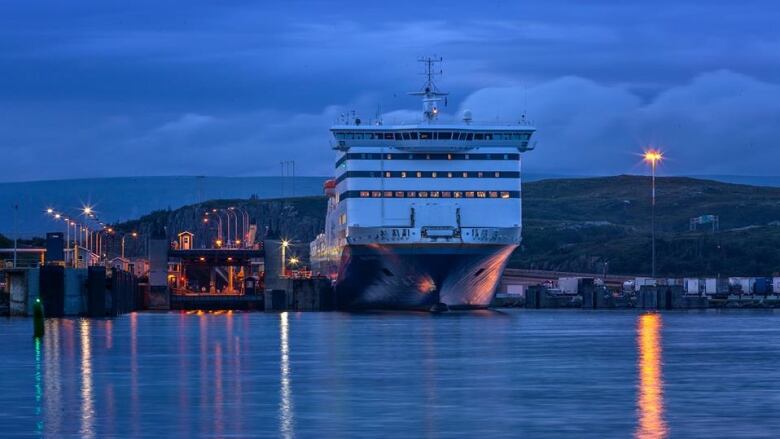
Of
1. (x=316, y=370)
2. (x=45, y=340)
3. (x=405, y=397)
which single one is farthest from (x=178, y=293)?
(x=405, y=397)

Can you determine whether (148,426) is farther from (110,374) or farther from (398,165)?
(398,165)

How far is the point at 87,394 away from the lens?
35.6 m

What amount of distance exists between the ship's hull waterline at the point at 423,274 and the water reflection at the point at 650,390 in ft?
107

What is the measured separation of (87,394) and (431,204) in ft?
205

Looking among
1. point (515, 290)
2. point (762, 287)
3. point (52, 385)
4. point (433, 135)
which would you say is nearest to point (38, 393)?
point (52, 385)

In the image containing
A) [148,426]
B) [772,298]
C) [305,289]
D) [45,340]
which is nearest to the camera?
[148,426]

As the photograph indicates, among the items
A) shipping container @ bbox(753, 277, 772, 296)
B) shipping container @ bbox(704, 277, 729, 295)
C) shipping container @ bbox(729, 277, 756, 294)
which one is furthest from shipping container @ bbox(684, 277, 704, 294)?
shipping container @ bbox(729, 277, 756, 294)

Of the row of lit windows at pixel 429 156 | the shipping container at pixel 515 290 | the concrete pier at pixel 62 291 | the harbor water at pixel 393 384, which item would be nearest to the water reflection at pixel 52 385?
the harbor water at pixel 393 384

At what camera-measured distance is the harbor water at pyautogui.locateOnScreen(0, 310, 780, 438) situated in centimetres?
2912

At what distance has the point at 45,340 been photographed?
2399 inches

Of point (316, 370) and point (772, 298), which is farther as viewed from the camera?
point (772, 298)

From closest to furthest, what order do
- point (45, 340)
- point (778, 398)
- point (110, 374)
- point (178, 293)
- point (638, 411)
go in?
point (638, 411), point (778, 398), point (110, 374), point (45, 340), point (178, 293)

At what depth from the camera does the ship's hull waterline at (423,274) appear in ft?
312

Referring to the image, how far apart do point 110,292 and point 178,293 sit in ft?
125
